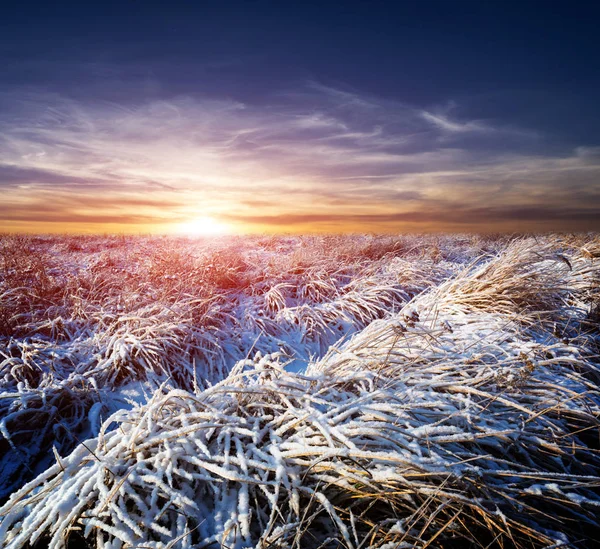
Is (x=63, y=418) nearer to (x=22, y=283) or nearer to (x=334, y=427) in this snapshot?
(x=334, y=427)

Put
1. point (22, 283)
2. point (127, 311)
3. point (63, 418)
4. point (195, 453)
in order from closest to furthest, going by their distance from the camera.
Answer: point (195, 453), point (63, 418), point (127, 311), point (22, 283)

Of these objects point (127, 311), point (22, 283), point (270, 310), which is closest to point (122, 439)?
point (127, 311)

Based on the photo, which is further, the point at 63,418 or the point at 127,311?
the point at 127,311

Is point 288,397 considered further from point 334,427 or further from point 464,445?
point 464,445

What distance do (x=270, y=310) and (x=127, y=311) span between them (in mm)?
1926

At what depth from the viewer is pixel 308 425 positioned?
5.97ft

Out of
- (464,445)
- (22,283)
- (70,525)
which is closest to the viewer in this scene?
(70,525)

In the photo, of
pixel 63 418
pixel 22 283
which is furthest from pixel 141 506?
pixel 22 283

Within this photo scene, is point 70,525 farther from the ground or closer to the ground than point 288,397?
closer to the ground

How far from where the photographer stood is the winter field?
1.42 metres

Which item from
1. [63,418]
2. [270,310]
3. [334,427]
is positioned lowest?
[63,418]

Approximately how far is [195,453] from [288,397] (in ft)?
1.96

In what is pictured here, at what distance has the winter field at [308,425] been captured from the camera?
56.0 inches

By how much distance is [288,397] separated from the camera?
6.79ft
